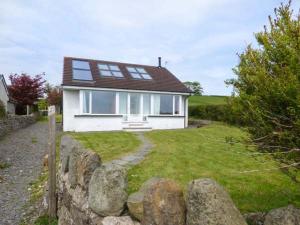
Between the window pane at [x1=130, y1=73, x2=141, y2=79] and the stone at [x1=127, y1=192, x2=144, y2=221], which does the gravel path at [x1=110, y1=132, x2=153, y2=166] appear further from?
the window pane at [x1=130, y1=73, x2=141, y2=79]

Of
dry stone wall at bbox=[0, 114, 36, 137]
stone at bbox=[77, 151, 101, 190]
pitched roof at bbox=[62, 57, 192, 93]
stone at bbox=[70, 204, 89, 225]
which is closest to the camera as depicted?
stone at bbox=[70, 204, 89, 225]

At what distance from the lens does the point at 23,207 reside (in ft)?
24.1

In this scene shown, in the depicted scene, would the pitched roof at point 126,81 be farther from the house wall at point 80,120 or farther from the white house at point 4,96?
the white house at point 4,96

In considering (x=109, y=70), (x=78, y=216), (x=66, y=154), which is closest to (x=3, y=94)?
(x=109, y=70)

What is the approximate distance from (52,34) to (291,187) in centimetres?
1996

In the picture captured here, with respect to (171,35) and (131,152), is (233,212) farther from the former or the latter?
(171,35)

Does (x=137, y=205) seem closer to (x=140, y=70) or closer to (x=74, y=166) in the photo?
(x=74, y=166)

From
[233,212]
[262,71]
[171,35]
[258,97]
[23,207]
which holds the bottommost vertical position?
[23,207]

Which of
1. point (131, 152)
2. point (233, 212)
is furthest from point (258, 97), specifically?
point (131, 152)

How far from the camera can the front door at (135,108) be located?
72.6ft

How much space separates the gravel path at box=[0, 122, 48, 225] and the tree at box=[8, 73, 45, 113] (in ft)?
67.1

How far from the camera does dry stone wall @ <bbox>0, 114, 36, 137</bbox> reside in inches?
762

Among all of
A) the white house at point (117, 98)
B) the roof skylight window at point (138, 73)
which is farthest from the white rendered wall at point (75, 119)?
the roof skylight window at point (138, 73)

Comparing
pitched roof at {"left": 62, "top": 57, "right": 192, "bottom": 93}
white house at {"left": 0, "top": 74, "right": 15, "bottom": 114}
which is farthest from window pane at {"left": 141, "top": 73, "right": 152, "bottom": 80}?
white house at {"left": 0, "top": 74, "right": 15, "bottom": 114}
